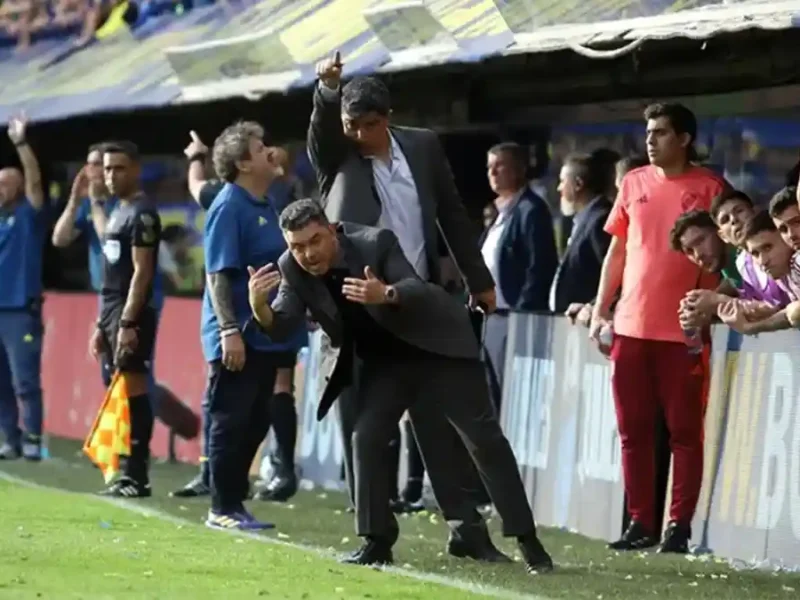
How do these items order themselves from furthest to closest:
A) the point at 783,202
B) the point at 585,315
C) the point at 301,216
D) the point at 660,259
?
1. the point at 585,315
2. the point at 660,259
3. the point at 783,202
4. the point at 301,216

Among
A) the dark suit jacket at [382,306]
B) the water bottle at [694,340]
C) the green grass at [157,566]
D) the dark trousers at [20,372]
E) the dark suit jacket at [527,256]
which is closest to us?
the green grass at [157,566]

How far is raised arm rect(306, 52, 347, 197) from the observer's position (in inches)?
387

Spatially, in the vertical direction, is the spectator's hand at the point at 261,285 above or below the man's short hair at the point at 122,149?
below

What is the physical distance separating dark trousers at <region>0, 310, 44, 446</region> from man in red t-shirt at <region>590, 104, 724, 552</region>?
607 cm

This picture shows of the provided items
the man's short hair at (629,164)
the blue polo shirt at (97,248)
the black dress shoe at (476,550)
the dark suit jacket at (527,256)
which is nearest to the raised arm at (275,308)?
the black dress shoe at (476,550)

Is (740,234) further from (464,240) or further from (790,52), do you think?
(790,52)

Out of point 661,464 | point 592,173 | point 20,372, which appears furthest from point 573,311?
point 20,372

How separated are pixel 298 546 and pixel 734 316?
7.19 ft

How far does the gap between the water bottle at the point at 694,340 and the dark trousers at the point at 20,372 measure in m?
6.45

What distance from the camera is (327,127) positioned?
9.98 metres

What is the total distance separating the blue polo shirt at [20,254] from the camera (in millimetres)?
16656

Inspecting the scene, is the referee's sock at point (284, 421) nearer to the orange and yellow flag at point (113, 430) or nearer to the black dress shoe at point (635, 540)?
the orange and yellow flag at point (113, 430)

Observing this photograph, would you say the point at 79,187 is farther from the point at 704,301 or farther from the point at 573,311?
the point at 704,301

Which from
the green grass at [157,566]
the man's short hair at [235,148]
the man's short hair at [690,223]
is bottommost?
the green grass at [157,566]
